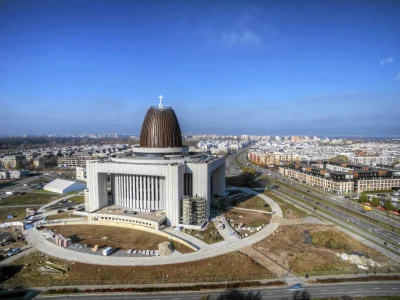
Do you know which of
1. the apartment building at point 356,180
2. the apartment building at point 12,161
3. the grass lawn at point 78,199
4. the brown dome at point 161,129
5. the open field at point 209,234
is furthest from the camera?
the apartment building at point 12,161

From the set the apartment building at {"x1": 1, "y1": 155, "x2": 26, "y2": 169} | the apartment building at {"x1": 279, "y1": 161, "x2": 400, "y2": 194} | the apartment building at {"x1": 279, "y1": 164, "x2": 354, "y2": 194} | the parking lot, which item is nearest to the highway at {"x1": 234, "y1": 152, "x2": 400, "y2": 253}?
the apartment building at {"x1": 279, "y1": 164, "x2": 354, "y2": 194}

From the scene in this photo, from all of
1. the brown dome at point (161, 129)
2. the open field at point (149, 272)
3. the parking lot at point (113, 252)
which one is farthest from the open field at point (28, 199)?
the open field at point (149, 272)

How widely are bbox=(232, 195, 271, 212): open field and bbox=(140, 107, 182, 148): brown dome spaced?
2274 centimetres

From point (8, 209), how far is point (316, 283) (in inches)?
2905

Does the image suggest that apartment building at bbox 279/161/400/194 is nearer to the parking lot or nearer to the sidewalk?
the sidewalk

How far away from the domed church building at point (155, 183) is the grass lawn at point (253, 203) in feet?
39.5

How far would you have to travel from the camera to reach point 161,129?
2709 inches

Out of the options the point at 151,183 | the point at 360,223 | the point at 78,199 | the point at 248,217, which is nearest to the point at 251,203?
the point at 248,217

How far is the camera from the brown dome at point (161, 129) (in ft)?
226

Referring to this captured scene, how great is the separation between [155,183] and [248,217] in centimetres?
2208

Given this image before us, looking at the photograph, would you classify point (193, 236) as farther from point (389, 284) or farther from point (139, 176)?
point (389, 284)

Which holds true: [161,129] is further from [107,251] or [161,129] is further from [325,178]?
[325,178]

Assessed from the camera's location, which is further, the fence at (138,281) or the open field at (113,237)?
the open field at (113,237)

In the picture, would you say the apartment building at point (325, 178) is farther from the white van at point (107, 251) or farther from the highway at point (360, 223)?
the white van at point (107, 251)
